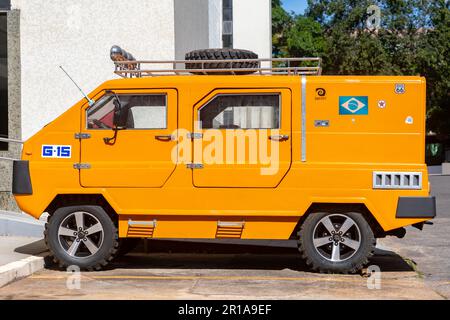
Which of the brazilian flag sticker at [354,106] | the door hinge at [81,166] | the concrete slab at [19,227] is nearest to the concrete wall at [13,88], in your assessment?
the concrete slab at [19,227]

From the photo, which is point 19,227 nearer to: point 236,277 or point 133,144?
point 133,144

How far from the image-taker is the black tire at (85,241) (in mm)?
8133

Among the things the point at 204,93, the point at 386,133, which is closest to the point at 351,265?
the point at 386,133

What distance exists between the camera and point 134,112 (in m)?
8.15

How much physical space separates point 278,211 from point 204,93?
1637 millimetres

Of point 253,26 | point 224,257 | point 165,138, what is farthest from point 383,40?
point 165,138

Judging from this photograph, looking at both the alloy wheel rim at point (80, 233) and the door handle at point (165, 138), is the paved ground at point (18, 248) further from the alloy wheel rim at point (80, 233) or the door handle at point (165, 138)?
the door handle at point (165, 138)

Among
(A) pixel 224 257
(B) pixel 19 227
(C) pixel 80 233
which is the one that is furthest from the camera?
(B) pixel 19 227

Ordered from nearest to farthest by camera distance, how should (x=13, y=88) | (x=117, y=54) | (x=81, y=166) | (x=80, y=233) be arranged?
(x=81, y=166), (x=80, y=233), (x=117, y=54), (x=13, y=88)

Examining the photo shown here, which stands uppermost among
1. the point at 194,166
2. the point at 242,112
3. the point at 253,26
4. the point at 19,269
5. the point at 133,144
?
the point at 253,26

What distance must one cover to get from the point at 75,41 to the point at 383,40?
3575 cm

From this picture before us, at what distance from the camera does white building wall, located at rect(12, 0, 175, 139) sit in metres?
12.9

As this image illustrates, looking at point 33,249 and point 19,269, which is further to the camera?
point 33,249

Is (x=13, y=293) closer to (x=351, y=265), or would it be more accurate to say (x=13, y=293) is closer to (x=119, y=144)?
(x=119, y=144)
